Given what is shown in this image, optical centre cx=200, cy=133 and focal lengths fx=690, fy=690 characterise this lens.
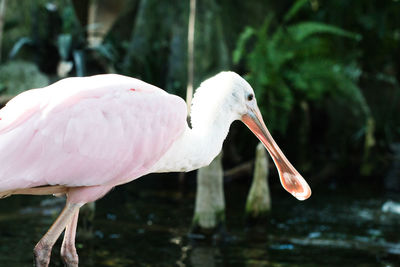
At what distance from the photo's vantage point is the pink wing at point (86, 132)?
449 cm

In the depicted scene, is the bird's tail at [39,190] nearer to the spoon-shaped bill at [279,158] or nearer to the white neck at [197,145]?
the white neck at [197,145]

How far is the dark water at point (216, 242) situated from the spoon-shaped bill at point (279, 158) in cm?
154

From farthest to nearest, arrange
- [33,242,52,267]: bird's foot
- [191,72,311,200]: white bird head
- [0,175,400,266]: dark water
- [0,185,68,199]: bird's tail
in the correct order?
[0,175,400,266]: dark water
[191,72,311,200]: white bird head
[33,242,52,267]: bird's foot
[0,185,68,199]: bird's tail

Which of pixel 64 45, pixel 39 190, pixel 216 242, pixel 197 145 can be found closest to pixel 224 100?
pixel 197 145

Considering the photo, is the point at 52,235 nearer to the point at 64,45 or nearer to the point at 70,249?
the point at 70,249

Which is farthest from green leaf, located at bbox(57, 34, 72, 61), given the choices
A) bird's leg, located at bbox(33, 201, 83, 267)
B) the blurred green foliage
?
bird's leg, located at bbox(33, 201, 83, 267)

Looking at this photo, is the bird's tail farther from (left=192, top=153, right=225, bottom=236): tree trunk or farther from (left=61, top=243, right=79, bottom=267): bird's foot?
(left=192, top=153, right=225, bottom=236): tree trunk

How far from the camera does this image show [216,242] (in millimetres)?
7613

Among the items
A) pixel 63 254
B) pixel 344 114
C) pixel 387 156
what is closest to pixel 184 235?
pixel 63 254

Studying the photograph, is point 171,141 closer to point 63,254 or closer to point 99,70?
point 63,254

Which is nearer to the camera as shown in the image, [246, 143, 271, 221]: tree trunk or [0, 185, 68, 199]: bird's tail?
[0, 185, 68, 199]: bird's tail

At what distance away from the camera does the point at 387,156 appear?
513 inches

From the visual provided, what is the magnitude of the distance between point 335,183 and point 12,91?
6.29 m

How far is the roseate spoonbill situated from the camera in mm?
4504
